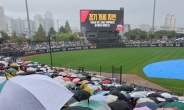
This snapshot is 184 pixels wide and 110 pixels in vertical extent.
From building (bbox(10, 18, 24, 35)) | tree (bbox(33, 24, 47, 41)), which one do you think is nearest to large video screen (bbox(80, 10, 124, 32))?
tree (bbox(33, 24, 47, 41))

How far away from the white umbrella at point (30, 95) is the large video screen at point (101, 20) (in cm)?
4360

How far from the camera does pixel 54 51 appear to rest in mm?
39031

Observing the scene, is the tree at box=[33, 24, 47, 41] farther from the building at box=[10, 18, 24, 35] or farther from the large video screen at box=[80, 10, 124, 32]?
the building at box=[10, 18, 24, 35]

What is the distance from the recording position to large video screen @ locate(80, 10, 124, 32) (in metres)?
45.5

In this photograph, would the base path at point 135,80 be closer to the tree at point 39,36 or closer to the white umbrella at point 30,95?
the white umbrella at point 30,95

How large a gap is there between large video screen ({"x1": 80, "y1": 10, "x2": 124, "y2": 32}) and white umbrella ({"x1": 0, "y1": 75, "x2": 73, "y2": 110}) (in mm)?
43601

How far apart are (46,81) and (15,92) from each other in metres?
0.73

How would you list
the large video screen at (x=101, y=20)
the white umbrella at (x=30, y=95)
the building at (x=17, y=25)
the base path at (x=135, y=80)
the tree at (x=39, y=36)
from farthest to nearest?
the building at (x=17, y=25) < the tree at (x=39, y=36) < the large video screen at (x=101, y=20) < the base path at (x=135, y=80) < the white umbrella at (x=30, y=95)

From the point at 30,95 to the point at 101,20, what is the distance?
4504cm

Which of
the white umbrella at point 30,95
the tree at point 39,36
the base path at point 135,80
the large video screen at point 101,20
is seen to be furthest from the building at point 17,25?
the white umbrella at point 30,95

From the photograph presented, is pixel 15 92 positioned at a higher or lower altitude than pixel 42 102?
higher

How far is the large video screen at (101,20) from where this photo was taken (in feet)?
149

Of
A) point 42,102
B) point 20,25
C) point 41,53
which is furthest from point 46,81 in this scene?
point 20,25

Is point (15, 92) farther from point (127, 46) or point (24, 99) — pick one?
point (127, 46)
